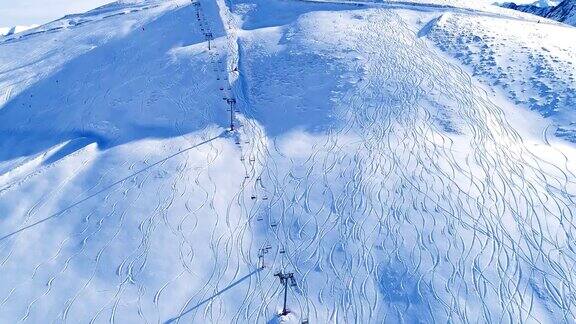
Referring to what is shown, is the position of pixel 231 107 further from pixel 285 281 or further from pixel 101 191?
pixel 285 281

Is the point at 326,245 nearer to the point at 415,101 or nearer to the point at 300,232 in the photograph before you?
the point at 300,232

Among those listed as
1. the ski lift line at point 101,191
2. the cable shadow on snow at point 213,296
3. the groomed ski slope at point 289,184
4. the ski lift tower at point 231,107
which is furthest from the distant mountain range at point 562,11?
the cable shadow on snow at point 213,296

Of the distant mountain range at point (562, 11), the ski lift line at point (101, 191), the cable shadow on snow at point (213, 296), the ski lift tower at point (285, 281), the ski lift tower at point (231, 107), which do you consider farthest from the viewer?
the distant mountain range at point (562, 11)

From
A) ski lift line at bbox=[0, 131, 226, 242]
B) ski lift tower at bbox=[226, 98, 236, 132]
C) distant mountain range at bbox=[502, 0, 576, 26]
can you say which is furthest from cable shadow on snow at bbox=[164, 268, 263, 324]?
distant mountain range at bbox=[502, 0, 576, 26]

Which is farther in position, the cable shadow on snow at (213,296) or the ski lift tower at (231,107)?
the ski lift tower at (231,107)

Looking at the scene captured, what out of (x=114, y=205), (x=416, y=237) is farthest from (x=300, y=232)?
(x=114, y=205)

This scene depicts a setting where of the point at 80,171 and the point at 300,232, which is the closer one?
the point at 300,232

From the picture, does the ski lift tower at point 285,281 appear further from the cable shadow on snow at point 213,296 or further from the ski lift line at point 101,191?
the ski lift line at point 101,191

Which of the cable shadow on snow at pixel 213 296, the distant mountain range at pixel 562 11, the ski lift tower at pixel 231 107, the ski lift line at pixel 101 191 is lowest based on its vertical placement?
the distant mountain range at pixel 562 11
